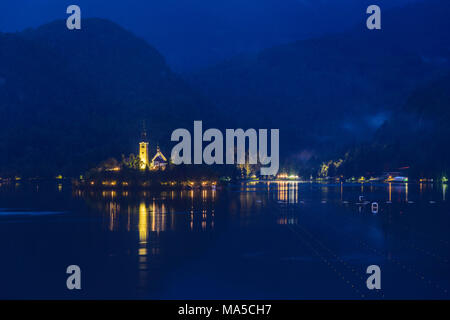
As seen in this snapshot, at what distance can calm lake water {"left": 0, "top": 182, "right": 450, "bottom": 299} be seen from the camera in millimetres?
29844

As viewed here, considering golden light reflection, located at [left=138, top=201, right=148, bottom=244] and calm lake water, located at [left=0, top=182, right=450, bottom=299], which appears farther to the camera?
golden light reflection, located at [left=138, top=201, right=148, bottom=244]

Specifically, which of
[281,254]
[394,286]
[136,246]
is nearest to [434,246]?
[281,254]

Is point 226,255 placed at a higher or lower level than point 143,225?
lower

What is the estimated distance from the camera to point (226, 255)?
40.2m

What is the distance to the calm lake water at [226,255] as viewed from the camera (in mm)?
29844

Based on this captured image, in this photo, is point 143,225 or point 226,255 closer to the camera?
point 226,255

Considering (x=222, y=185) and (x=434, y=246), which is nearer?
(x=434, y=246)

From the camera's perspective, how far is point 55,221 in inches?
2502

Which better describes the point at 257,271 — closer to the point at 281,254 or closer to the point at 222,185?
the point at 281,254

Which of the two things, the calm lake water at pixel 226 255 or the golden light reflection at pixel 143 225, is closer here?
the calm lake water at pixel 226 255
